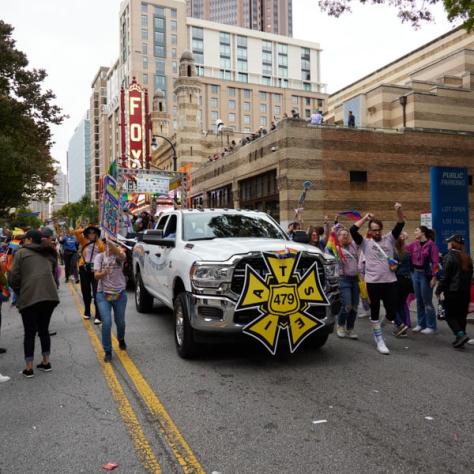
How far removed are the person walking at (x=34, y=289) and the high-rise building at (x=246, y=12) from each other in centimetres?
17580

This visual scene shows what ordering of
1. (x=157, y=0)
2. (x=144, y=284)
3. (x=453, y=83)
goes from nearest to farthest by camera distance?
(x=144, y=284), (x=453, y=83), (x=157, y=0)

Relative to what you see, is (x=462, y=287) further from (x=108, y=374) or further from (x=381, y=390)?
(x=108, y=374)

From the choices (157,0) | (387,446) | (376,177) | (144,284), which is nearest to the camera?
(387,446)

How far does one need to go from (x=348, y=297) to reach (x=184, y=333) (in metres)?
2.82

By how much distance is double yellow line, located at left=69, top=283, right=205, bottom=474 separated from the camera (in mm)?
3474

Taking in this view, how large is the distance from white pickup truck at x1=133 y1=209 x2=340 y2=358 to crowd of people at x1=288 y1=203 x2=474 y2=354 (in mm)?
747

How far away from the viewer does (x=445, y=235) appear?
35.3 ft

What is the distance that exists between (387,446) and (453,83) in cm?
3022

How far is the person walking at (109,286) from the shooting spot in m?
6.43

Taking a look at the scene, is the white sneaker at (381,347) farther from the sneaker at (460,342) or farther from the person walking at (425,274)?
the person walking at (425,274)

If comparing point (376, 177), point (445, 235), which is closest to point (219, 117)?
point (376, 177)

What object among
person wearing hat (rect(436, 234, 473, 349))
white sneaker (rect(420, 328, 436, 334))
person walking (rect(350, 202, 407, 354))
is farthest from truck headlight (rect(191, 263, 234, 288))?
white sneaker (rect(420, 328, 436, 334))

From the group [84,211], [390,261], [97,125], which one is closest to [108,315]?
[390,261]

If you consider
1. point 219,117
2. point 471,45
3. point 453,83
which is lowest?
point 453,83
